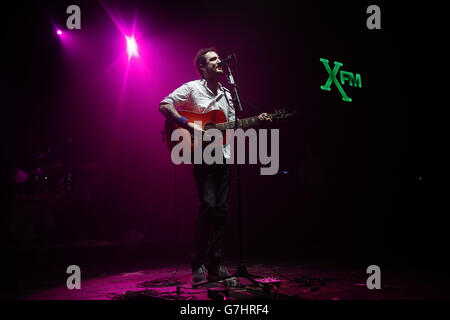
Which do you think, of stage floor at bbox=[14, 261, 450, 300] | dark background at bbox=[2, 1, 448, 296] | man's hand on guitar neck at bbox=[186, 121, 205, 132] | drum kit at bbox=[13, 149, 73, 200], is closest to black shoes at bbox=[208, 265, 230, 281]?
stage floor at bbox=[14, 261, 450, 300]

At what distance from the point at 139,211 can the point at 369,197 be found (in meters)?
4.02

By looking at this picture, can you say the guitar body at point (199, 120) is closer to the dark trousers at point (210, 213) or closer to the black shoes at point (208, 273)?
the dark trousers at point (210, 213)

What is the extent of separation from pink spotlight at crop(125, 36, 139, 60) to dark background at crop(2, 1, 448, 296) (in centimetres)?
48

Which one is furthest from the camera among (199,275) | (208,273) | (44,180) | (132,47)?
(132,47)

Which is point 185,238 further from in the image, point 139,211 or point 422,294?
point 422,294

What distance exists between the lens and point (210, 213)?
2922 mm

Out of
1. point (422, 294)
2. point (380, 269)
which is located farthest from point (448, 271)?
point (422, 294)

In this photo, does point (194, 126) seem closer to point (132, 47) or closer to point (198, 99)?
point (198, 99)

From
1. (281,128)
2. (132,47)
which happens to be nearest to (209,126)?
(281,128)

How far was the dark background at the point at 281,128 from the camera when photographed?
5.61 metres

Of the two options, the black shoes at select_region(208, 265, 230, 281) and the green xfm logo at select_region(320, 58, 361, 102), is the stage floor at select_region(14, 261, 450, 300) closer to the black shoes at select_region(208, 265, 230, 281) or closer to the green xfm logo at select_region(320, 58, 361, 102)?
the black shoes at select_region(208, 265, 230, 281)

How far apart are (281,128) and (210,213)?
338 cm

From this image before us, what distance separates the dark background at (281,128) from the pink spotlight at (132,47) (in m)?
0.48

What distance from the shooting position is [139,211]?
589cm
